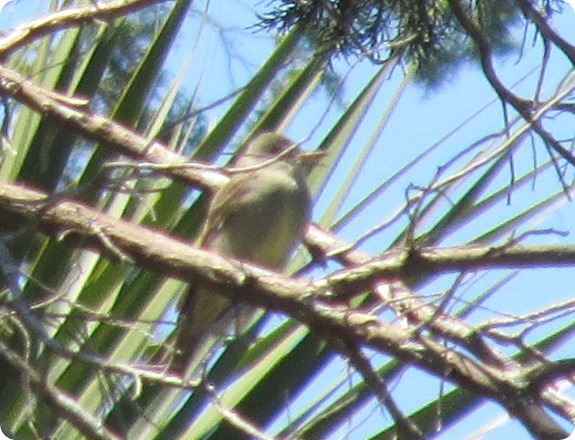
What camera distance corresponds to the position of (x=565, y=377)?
8.02 ft

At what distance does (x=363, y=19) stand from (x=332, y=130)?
940 millimetres

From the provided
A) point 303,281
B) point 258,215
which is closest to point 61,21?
point 303,281

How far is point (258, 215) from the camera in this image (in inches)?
171

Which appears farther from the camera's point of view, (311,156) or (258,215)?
(258,215)

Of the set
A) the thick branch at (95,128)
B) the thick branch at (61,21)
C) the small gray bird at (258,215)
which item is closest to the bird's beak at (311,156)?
the small gray bird at (258,215)

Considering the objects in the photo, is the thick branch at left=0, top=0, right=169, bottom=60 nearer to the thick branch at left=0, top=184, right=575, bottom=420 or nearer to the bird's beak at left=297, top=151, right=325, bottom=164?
the thick branch at left=0, top=184, right=575, bottom=420

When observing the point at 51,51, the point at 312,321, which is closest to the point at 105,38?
the point at 51,51

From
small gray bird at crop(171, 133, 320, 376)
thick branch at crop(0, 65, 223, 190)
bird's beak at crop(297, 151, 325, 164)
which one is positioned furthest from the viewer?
small gray bird at crop(171, 133, 320, 376)

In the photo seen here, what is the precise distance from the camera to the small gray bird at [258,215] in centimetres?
388

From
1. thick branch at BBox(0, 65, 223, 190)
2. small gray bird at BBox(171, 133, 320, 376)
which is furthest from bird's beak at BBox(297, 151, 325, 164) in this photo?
thick branch at BBox(0, 65, 223, 190)

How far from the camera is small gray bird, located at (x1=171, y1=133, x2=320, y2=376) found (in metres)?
3.88

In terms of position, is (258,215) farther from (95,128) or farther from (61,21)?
(61,21)

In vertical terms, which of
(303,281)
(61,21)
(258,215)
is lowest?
(303,281)

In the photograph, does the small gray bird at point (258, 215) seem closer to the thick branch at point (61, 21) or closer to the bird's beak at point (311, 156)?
the bird's beak at point (311, 156)
